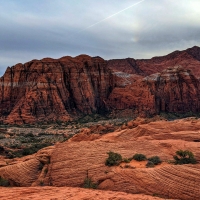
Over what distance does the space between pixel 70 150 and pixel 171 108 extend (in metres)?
71.3

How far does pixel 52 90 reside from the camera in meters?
73.9

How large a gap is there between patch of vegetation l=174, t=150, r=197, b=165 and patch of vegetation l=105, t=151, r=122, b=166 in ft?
9.26

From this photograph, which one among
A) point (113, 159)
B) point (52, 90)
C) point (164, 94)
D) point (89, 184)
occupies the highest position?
point (52, 90)

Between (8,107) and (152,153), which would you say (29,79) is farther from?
(152,153)

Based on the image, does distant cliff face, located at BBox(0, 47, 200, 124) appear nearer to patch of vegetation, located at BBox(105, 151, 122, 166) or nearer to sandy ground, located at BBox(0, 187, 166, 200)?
patch of vegetation, located at BBox(105, 151, 122, 166)

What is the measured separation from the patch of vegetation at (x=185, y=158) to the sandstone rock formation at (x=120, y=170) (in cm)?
50

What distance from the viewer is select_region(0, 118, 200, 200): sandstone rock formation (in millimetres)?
11570

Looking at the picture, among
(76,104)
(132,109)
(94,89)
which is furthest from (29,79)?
(132,109)

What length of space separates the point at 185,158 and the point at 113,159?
11.5 ft

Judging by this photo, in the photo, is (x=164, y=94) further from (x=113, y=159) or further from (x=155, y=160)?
(x=113, y=159)

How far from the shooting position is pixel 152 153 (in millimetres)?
15492

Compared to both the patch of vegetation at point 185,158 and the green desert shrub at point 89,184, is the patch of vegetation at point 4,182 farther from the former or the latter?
the patch of vegetation at point 185,158

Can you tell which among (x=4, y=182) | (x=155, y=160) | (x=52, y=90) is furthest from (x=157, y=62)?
(x=4, y=182)

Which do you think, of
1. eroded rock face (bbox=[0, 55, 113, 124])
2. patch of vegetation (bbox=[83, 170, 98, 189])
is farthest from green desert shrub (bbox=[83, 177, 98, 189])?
eroded rock face (bbox=[0, 55, 113, 124])
